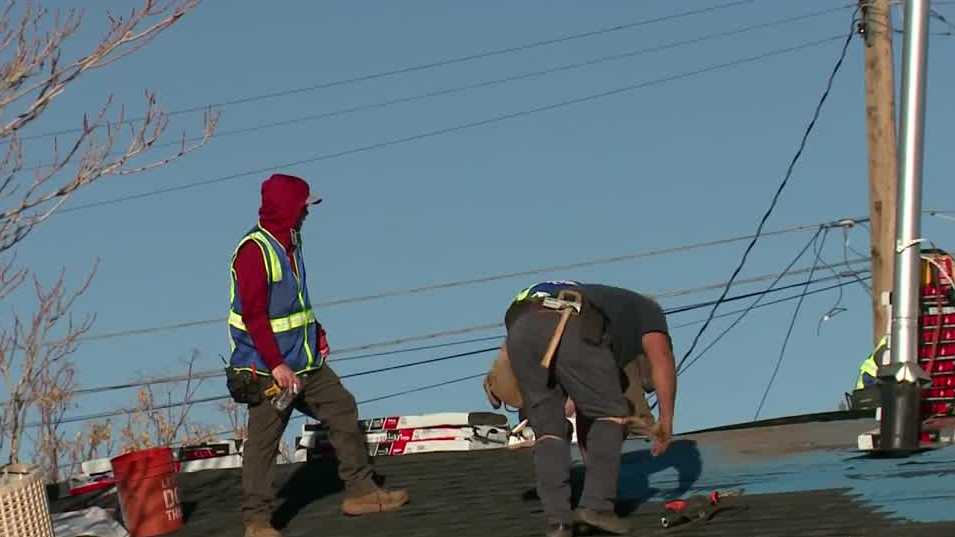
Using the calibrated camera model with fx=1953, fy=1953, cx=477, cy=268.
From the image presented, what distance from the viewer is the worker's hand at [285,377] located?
33.6ft

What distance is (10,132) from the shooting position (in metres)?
9.86

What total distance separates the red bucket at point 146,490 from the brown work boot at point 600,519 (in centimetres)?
318

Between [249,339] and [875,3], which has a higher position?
[875,3]

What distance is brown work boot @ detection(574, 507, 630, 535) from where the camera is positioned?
9227 millimetres

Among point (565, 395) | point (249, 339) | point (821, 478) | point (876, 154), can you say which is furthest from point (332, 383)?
point (876, 154)

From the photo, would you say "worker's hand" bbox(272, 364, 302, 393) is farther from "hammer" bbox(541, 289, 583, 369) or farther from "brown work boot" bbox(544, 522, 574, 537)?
"brown work boot" bbox(544, 522, 574, 537)

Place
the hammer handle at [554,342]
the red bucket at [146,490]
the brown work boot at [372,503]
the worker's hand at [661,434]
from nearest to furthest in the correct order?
1. the hammer handle at [554,342]
2. the worker's hand at [661,434]
3. the brown work boot at [372,503]
4. the red bucket at [146,490]

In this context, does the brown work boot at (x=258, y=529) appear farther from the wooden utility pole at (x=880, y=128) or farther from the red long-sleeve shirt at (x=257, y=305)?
the wooden utility pole at (x=880, y=128)

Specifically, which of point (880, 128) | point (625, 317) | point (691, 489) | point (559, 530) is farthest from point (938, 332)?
point (880, 128)

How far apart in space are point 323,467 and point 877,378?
3663mm

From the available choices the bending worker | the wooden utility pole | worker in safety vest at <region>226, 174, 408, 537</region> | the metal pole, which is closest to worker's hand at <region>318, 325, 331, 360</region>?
worker in safety vest at <region>226, 174, 408, 537</region>

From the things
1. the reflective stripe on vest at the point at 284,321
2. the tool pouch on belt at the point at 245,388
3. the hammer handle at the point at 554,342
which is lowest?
the tool pouch on belt at the point at 245,388

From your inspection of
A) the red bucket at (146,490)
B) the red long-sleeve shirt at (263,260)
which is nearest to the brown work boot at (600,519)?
the red long-sleeve shirt at (263,260)

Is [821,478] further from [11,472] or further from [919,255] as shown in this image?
[11,472]
